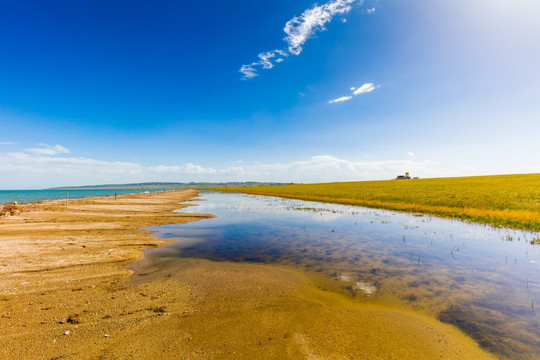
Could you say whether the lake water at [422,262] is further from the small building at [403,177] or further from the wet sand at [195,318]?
the small building at [403,177]

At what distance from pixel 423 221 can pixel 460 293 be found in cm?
1811

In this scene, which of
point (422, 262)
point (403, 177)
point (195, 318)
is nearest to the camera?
point (195, 318)

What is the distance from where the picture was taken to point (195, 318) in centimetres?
657

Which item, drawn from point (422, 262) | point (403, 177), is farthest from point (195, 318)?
point (403, 177)

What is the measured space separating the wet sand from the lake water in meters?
1.13

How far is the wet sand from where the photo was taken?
5.26 m

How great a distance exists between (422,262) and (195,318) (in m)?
12.0

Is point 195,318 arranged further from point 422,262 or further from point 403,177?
point 403,177

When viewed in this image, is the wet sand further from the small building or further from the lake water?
the small building

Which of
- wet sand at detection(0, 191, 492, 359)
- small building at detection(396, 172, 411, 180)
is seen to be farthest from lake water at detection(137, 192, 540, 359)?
small building at detection(396, 172, 411, 180)

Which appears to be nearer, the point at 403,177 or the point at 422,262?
the point at 422,262

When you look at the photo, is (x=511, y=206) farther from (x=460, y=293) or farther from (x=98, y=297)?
(x=98, y=297)

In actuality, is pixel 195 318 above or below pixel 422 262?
above

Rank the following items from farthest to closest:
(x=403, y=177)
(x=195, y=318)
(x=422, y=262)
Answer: (x=403, y=177) → (x=422, y=262) → (x=195, y=318)
